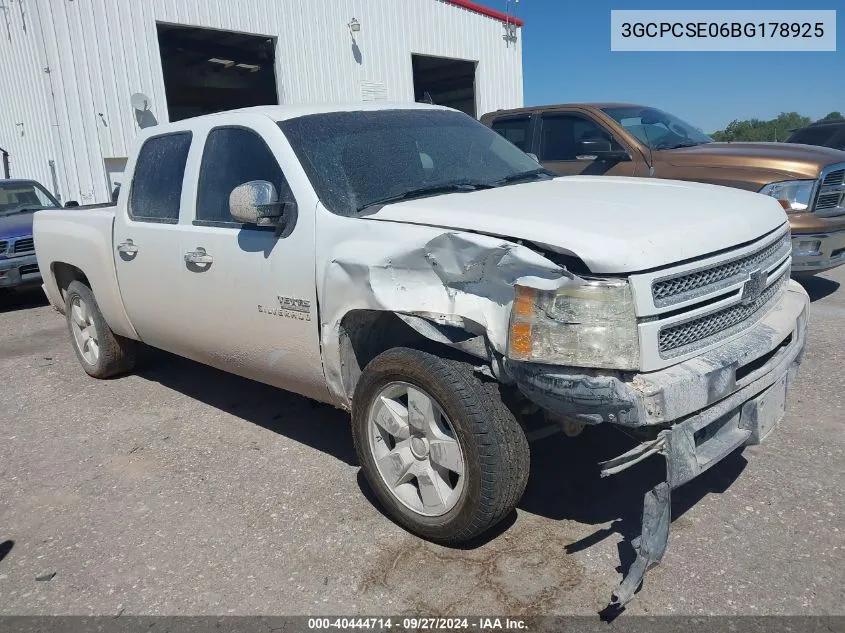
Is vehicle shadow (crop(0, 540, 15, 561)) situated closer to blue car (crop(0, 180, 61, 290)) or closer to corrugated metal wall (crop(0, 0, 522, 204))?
blue car (crop(0, 180, 61, 290))

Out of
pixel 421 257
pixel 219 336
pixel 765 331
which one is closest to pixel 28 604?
pixel 219 336

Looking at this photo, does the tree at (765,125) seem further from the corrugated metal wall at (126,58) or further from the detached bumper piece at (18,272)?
the detached bumper piece at (18,272)

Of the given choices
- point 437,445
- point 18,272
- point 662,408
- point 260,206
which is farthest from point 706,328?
point 18,272

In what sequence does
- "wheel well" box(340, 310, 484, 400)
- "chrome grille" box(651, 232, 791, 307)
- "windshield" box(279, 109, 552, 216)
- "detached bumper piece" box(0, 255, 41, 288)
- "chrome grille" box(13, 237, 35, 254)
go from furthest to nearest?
1. "chrome grille" box(13, 237, 35, 254)
2. "detached bumper piece" box(0, 255, 41, 288)
3. "windshield" box(279, 109, 552, 216)
4. "wheel well" box(340, 310, 484, 400)
5. "chrome grille" box(651, 232, 791, 307)

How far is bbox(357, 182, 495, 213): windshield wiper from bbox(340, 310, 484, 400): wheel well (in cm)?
52

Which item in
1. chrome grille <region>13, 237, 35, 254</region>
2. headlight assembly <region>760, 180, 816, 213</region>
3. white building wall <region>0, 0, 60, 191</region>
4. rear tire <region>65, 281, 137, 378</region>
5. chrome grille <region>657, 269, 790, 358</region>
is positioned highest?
white building wall <region>0, 0, 60, 191</region>

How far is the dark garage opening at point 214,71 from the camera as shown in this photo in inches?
642

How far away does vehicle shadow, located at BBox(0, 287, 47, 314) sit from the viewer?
31.7ft

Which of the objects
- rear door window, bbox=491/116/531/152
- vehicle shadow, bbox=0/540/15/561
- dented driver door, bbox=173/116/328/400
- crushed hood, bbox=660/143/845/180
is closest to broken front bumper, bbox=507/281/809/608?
dented driver door, bbox=173/116/328/400

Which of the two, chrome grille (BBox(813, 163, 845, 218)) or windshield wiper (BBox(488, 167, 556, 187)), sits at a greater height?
windshield wiper (BBox(488, 167, 556, 187))

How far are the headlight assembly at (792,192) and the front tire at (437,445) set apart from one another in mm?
4667

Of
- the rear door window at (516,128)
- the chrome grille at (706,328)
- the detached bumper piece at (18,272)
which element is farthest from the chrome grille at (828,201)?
the detached bumper piece at (18,272)

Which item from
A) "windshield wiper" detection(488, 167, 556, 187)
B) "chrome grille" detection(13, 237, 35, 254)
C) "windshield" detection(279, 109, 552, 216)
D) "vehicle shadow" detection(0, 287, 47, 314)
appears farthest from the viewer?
"vehicle shadow" detection(0, 287, 47, 314)

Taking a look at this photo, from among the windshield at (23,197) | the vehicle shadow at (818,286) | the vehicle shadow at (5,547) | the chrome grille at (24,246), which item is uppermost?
the windshield at (23,197)
